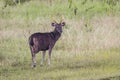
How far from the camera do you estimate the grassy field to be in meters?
16.4

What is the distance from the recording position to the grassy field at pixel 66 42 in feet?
53.9

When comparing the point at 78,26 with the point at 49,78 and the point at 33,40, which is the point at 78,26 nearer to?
the point at 33,40

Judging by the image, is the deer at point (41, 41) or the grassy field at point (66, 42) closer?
the grassy field at point (66, 42)

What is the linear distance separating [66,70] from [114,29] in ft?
29.4

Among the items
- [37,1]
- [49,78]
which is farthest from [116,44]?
[37,1]

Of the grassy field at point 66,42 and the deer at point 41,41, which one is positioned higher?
the deer at point 41,41

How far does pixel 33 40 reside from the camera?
17.2 metres

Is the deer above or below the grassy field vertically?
above

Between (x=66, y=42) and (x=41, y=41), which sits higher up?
(x=41, y=41)

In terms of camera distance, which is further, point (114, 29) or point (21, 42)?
point (114, 29)

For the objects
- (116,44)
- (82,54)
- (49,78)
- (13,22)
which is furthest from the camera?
(13,22)

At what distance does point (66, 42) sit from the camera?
22719mm

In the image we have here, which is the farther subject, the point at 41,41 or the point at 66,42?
the point at 66,42

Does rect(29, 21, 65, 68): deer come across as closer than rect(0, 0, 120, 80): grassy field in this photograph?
No
